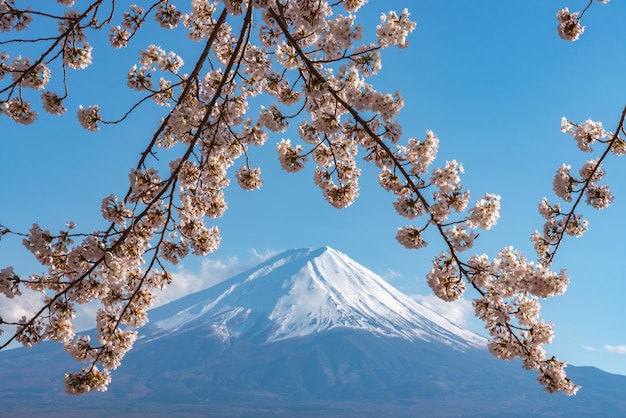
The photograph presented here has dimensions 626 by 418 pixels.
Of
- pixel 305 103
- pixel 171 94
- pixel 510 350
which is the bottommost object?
pixel 510 350

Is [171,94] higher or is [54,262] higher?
[171,94]

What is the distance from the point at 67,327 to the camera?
16.9 feet

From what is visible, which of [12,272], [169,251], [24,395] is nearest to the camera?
[12,272]

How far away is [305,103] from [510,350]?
2.36 metres

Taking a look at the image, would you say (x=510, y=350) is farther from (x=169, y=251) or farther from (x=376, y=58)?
(x=169, y=251)

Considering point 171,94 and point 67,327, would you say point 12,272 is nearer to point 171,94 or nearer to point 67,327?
point 67,327

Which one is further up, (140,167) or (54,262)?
(140,167)

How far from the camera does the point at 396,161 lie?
14.4 feet

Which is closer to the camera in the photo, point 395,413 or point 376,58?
point 376,58

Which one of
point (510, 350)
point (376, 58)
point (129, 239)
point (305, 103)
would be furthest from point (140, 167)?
point (510, 350)

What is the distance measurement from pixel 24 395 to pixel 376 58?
202411mm

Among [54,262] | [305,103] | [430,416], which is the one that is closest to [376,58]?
[305,103]

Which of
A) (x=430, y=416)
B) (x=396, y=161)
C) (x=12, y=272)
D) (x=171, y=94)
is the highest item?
(x=171, y=94)

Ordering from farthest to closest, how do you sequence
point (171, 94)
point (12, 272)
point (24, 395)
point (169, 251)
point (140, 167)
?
point (24, 395), point (171, 94), point (169, 251), point (140, 167), point (12, 272)
